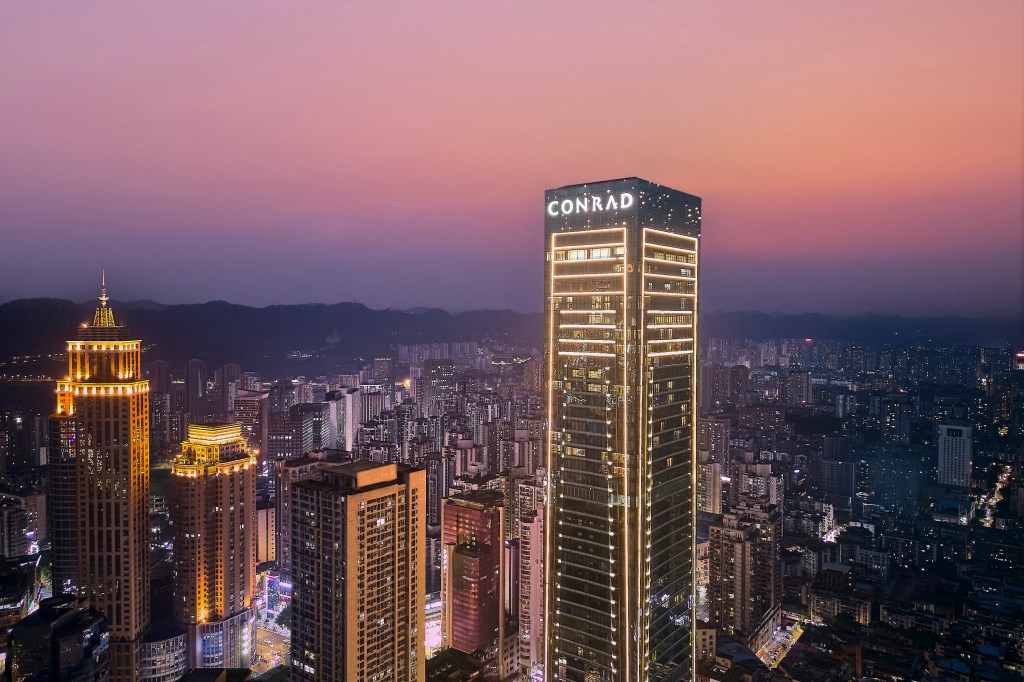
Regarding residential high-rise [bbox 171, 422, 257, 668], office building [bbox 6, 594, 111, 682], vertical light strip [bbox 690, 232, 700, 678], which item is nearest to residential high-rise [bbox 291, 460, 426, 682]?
office building [bbox 6, 594, 111, 682]

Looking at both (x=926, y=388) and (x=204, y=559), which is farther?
(x=926, y=388)

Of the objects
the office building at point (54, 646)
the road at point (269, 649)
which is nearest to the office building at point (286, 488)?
the road at point (269, 649)

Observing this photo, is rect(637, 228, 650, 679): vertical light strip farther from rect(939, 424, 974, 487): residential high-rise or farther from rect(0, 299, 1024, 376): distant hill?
rect(939, 424, 974, 487): residential high-rise

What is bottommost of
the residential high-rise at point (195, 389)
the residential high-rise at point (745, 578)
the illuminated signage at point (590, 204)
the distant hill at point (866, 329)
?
the residential high-rise at point (745, 578)

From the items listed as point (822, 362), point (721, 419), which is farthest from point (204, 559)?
point (822, 362)

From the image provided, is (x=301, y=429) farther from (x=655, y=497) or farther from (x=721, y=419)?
(x=655, y=497)

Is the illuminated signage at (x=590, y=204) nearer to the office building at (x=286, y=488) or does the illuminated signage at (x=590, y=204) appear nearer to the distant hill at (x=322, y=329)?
the distant hill at (x=322, y=329)

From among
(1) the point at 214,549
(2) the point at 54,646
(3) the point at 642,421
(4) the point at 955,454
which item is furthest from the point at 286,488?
(4) the point at 955,454
